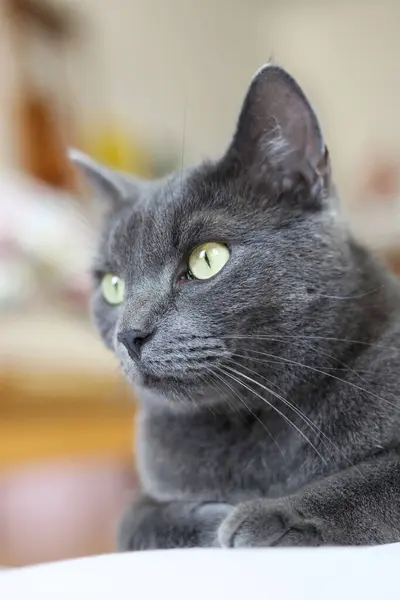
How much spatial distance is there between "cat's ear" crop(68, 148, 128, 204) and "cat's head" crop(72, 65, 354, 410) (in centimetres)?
15

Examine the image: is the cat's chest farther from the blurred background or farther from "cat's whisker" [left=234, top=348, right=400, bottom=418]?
the blurred background

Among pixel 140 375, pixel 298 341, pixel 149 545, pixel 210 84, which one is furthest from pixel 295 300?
pixel 210 84

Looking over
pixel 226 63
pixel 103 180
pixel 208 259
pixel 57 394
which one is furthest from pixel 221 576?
pixel 226 63

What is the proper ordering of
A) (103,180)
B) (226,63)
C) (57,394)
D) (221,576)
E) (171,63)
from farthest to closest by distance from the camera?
1. (226,63)
2. (171,63)
3. (57,394)
4. (103,180)
5. (221,576)

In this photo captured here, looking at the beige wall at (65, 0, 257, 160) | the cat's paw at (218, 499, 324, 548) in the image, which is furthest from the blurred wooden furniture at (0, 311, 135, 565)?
the beige wall at (65, 0, 257, 160)

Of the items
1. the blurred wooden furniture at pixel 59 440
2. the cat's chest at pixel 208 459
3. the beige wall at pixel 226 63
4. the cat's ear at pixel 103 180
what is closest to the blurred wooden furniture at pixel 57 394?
the blurred wooden furniture at pixel 59 440

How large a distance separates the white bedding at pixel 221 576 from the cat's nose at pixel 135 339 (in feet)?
0.76

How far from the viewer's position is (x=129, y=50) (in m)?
3.56

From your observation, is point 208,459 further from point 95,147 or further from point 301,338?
point 95,147

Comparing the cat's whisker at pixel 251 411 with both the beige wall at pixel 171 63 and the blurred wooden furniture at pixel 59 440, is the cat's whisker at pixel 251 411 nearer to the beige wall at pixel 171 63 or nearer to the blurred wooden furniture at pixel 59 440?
the blurred wooden furniture at pixel 59 440

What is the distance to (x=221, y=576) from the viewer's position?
1.76 ft

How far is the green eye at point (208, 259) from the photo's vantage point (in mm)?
803

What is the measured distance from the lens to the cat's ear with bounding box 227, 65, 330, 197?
819 mm

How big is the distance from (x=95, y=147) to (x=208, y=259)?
7.79ft
